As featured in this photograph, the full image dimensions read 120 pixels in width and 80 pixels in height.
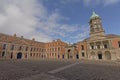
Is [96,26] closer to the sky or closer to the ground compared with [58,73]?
closer to the sky

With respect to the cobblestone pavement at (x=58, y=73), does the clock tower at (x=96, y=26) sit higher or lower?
higher

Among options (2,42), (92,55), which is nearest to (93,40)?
(92,55)

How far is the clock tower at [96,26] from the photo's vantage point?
126 feet

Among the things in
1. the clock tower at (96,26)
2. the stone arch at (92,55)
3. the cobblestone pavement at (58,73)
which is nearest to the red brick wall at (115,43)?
the clock tower at (96,26)

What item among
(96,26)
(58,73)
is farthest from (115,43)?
(58,73)

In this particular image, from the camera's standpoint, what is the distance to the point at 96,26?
39.7 m

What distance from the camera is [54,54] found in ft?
167

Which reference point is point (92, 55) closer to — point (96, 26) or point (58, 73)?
point (96, 26)

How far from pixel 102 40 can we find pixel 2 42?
42193mm

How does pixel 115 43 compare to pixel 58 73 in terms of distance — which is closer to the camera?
pixel 58 73

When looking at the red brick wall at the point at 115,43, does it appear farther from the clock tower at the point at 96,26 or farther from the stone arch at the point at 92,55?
the stone arch at the point at 92,55

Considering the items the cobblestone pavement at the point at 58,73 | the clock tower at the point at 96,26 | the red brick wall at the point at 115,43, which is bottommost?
the cobblestone pavement at the point at 58,73

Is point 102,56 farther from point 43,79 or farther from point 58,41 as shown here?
point 43,79

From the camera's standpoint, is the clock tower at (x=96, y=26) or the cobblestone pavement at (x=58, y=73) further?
the clock tower at (x=96, y=26)
